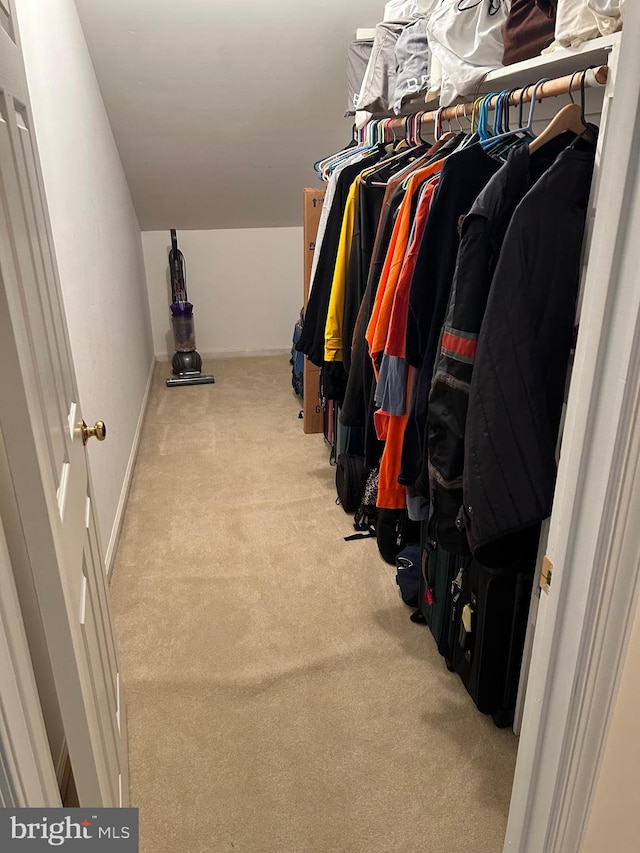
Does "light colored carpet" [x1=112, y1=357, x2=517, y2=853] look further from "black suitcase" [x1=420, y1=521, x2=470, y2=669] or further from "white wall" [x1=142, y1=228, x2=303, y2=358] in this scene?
"white wall" [x1=142, y1=228, x2=303, y2=358]

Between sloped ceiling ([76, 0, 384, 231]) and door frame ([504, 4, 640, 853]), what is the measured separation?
2.76 metres

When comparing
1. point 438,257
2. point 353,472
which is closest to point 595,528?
point 438,257

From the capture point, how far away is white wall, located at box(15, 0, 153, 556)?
2.01 m

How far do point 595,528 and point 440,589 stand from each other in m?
1.18

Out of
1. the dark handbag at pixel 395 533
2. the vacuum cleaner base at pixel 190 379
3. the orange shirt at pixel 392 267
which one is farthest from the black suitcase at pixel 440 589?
the vacuum cleaner base at pixel 190 379

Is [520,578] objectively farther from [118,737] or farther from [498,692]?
[118,737]

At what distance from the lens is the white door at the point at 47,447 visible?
0.85 m

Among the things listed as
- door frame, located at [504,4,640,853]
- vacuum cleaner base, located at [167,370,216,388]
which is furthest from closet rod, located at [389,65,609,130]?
vacuum cleaner base, located at [167,370,216,388]

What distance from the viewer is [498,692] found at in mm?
1703

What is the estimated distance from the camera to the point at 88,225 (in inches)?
102

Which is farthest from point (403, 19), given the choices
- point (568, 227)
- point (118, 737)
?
point (118, 737)

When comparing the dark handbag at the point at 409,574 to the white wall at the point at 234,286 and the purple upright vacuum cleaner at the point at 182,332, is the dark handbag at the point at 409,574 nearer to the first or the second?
the purple upright vacuum cleaner at the point at 182,332

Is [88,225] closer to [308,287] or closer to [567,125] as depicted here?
[308,287]

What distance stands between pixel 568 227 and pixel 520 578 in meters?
0.88
